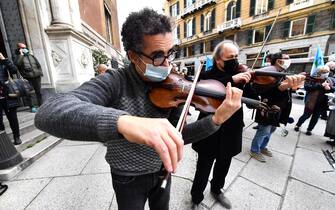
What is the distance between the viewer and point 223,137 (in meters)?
1.80

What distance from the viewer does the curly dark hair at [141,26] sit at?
→ 0.88m

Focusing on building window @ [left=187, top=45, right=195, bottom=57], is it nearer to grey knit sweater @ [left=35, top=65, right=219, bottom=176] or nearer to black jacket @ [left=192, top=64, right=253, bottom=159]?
black jacket @ [left=192, top=64, right=253, bottom=159]

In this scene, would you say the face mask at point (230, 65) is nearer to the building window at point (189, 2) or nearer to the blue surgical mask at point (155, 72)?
the blue surgical mask at point (155, 72)

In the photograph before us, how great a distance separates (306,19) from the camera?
Result: 14.0 metres

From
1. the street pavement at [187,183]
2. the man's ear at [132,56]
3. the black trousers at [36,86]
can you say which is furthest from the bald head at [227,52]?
the black trousers at [36,86]

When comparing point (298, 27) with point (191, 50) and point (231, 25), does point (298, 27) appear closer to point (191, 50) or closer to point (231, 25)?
point (231, 25)

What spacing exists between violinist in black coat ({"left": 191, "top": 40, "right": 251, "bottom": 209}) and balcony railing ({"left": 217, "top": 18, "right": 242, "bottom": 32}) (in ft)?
63.5

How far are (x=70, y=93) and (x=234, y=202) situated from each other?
224 centimetres

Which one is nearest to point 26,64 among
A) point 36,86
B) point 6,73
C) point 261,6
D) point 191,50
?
point 36,86

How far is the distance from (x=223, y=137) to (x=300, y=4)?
60.7ft

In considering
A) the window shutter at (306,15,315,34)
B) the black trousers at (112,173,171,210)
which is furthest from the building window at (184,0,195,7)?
the black trousers at (112,173,171,210)

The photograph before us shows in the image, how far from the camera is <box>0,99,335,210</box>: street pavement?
2023mm

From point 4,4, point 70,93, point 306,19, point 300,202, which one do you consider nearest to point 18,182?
point 70,93

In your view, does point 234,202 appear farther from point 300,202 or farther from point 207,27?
point 207,27
